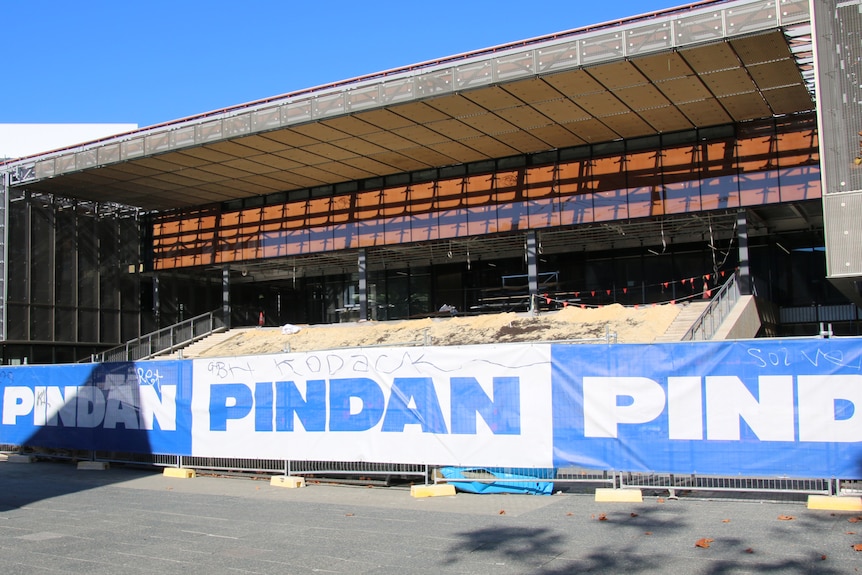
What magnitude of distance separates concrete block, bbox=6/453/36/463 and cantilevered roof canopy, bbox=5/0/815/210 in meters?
14.7

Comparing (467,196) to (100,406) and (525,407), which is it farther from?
(525,407)

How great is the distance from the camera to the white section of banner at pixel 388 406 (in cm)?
1188

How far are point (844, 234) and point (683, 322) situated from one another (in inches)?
508

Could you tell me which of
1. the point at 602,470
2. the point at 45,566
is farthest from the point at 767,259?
the point at 45,566

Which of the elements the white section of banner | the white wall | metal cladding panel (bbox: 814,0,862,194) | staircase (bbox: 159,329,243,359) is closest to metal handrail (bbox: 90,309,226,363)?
staircase (bbox: 159,329,243,359)

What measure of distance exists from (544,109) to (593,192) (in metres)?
5.05

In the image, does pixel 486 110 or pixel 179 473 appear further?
pixel 486 110

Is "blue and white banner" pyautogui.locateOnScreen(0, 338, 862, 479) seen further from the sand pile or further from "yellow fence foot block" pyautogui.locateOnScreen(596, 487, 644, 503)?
the sand pile

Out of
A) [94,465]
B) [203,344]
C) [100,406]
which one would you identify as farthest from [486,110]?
[203,344]

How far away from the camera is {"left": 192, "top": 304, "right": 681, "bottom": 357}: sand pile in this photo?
26750 millimetres

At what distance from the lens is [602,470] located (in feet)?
36.7

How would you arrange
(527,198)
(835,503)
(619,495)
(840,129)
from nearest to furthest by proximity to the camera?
(835,503) → (619,495) → (840,129) → (527,198)

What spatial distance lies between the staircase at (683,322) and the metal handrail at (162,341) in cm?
2334

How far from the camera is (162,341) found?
3884cm
